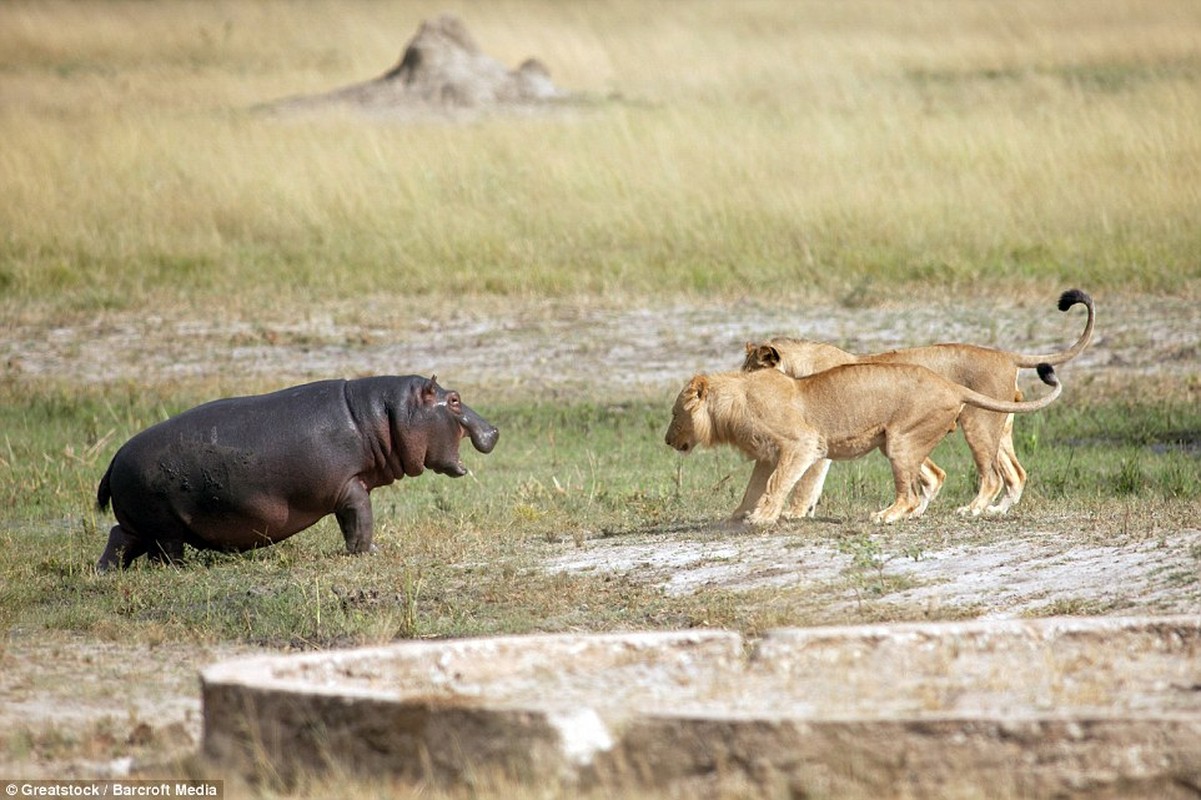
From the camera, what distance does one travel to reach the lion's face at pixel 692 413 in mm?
8914

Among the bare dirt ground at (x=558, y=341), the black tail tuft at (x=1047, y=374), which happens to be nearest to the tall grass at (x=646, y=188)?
the bare dirt ground at (x=558, y=341)

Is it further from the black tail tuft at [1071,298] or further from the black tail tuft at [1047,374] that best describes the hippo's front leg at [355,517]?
the black tail tuft at [1071,298]

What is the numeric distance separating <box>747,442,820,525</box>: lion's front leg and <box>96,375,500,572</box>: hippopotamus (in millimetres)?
1586

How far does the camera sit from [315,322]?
1570 cm

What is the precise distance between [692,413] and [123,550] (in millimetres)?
2712

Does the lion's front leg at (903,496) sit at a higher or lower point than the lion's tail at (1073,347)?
lower

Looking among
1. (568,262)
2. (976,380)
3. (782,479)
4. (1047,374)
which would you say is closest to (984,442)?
(976,380)

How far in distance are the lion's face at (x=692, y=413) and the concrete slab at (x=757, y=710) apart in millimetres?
2855

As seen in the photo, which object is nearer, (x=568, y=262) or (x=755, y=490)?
(x=755, y=490)

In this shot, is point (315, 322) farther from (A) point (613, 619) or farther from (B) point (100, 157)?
(A) point (613, 619)

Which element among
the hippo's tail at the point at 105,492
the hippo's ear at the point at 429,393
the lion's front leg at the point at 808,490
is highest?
the hippo's ear at the point at 429,393

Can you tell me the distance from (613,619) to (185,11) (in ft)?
101

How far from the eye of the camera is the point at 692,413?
8.91m

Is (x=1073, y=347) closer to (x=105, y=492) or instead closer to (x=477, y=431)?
(x=477, y=431)
